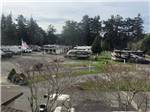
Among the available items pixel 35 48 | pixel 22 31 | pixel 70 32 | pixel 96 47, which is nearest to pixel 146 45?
pixel 96 47

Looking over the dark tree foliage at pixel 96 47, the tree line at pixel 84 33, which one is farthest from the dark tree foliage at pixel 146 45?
the dark tree foliage at pixel 96 47

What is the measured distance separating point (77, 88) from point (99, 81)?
3428 mm

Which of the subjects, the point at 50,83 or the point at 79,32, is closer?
the point at 50,83

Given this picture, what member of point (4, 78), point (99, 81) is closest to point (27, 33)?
point (4, 78)

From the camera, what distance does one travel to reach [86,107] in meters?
15.1

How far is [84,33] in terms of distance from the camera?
A: 51.9m

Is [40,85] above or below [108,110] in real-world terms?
above

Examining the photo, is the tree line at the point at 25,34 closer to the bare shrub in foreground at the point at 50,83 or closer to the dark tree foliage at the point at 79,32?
the dark tree foliage at the point at 79,32

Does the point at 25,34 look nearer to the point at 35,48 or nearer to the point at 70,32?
the point at 35,48

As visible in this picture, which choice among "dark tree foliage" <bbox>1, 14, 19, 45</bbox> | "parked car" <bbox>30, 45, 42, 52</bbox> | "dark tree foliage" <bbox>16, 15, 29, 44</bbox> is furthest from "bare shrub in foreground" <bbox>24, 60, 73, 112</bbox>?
"dark tree foliage" <bbox>1, 14, 19, 45</bbox>

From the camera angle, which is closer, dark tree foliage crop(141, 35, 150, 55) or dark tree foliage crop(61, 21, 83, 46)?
dark tree foliage crop(61, 21, 83, 46)

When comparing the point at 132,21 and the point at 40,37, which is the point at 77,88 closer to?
the point at 40,37

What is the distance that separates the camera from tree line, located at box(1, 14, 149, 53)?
150 feet

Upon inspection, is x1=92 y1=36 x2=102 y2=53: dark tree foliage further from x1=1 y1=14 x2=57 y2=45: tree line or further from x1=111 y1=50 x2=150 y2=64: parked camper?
x1=111 y1=50 x2=150 y2=64: parked camper
